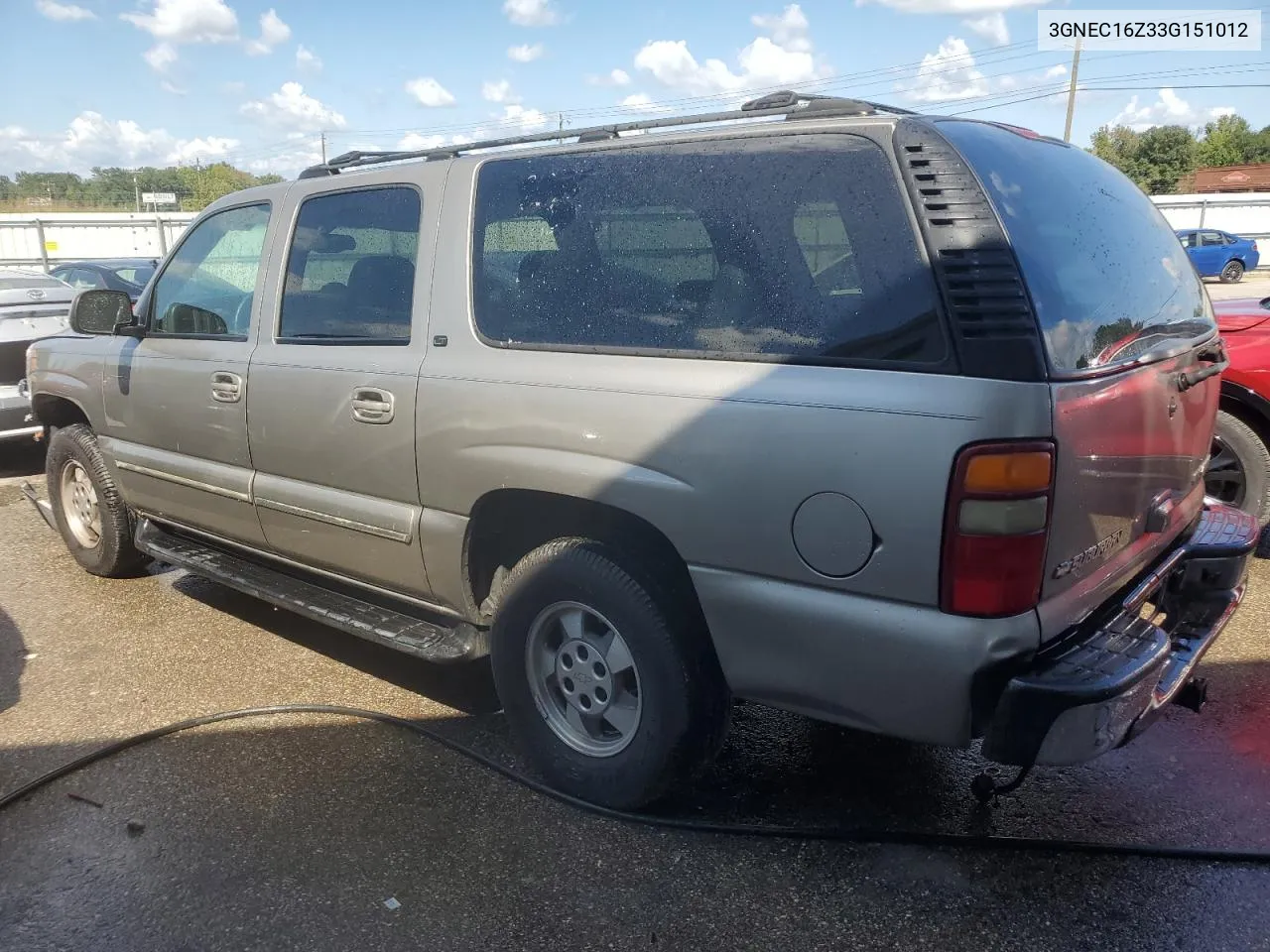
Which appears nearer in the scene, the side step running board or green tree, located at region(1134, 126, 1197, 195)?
the side step running board

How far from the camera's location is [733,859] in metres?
2.80

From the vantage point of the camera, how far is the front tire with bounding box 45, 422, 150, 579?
16.6ft

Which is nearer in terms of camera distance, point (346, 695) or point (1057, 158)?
point (1057, 158)

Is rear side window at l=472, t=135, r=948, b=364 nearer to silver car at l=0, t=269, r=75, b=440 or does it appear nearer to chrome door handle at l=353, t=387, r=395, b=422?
chrome door handle at l=353, t=387, r=395, b=422

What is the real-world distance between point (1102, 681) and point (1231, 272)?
3346cm

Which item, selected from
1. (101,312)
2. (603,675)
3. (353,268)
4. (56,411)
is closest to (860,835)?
(603,675)

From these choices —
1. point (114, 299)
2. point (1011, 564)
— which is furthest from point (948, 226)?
point (114, 299)

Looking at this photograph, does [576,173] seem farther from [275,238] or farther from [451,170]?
[275,238]

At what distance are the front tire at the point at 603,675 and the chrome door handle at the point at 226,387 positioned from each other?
4.94ft

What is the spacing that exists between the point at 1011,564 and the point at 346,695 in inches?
106

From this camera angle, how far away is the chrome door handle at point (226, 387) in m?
3.91

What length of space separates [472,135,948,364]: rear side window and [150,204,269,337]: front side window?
135 cm

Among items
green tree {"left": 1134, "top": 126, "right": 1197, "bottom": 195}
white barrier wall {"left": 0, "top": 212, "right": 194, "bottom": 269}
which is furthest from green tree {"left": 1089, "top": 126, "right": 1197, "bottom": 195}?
white barrier wall {"left": 0, "top": 212, "right": 194, "bottom": 269}

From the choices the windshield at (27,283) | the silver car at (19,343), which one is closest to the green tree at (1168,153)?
the windshield at (27,283)
